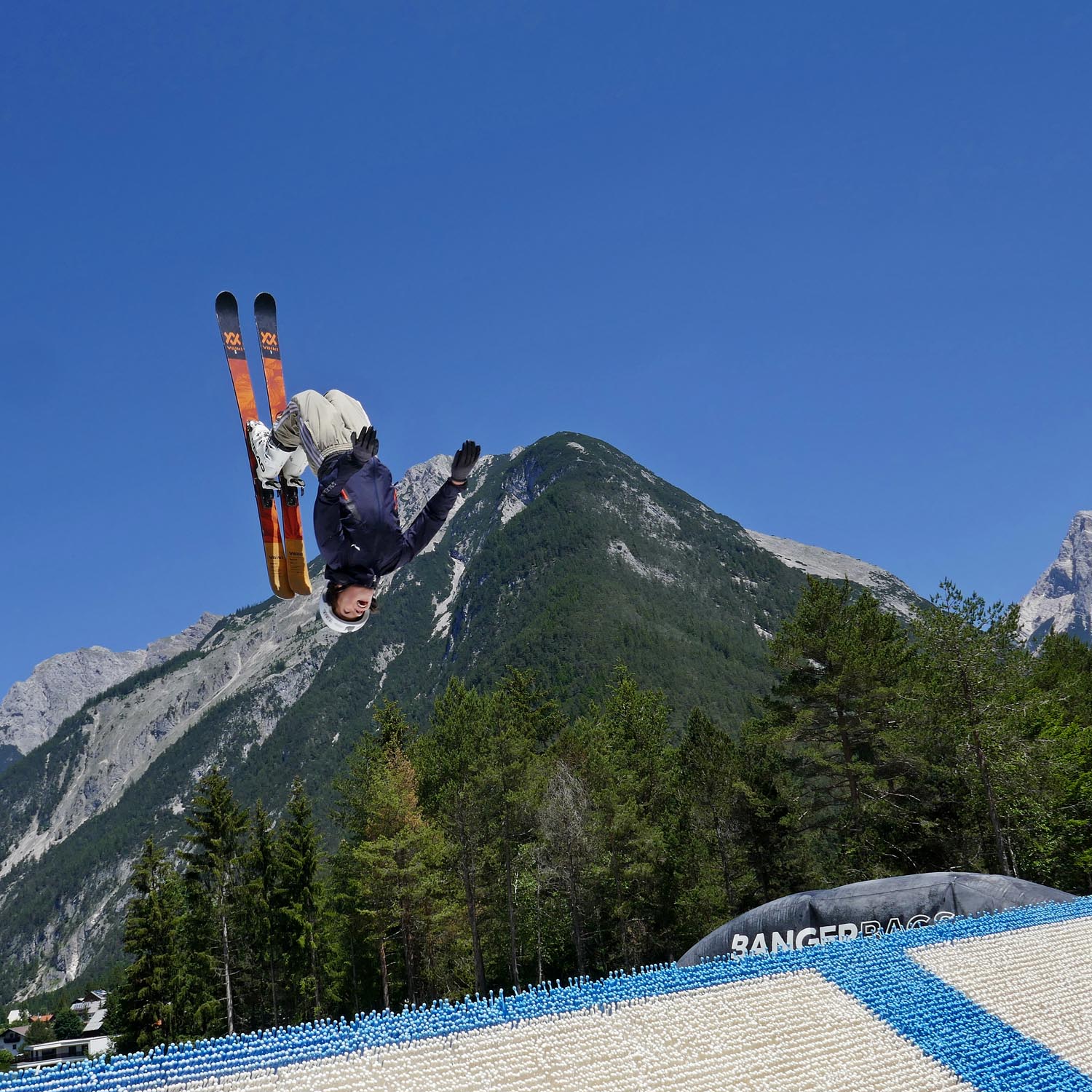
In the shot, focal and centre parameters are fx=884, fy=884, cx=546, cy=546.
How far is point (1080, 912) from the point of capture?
78.5 feet

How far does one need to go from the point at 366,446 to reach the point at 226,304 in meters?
4.43

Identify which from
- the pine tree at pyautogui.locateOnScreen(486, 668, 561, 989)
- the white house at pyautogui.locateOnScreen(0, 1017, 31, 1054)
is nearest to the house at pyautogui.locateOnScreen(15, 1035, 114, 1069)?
the white house at pyautogui.locateOnScreen(0, 1017, 31, 1054)

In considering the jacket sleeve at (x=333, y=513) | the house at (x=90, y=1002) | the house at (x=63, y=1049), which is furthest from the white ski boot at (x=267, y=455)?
the house at (x=90, y=1002)

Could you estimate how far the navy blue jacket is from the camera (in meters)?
12.4

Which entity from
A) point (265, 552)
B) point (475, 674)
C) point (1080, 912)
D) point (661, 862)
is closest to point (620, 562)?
point (475, 674)

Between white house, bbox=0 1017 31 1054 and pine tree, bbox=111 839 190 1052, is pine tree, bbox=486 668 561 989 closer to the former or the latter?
pine tree, bbox=111 839 190 1052

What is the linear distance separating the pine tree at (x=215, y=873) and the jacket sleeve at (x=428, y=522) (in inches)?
1249

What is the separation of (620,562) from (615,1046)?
525 ft

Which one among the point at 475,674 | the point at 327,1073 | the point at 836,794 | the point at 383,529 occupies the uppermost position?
the point at 475,674

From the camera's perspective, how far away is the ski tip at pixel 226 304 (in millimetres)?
14273

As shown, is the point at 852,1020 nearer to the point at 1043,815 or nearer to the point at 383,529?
the point at 383,529

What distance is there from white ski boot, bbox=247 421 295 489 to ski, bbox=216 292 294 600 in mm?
Answer: 120

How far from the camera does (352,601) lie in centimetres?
1304

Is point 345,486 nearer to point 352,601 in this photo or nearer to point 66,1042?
point 352,601
